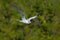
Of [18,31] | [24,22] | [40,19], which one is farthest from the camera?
[40,19]

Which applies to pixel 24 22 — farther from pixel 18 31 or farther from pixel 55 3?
pixel 55 3

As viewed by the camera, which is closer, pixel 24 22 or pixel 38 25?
A: pixel 24 22

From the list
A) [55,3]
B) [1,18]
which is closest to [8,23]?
[1,18]

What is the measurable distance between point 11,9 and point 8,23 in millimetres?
419

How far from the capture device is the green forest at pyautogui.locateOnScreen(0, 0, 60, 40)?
7.49 m

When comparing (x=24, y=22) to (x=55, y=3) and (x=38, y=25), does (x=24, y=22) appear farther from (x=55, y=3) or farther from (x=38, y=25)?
(x=55, y=3)

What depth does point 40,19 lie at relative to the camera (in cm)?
808

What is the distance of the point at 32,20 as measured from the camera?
25.8 ft

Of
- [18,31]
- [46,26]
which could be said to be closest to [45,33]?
[46,26]

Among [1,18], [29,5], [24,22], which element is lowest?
[24,22]

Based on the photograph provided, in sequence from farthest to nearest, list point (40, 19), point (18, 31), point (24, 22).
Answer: point (40, 19)
point (18, 31)
point (24, 22)

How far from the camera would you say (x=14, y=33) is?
7.45 metres

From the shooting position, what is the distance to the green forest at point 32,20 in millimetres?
7486

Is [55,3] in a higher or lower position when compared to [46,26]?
higher
